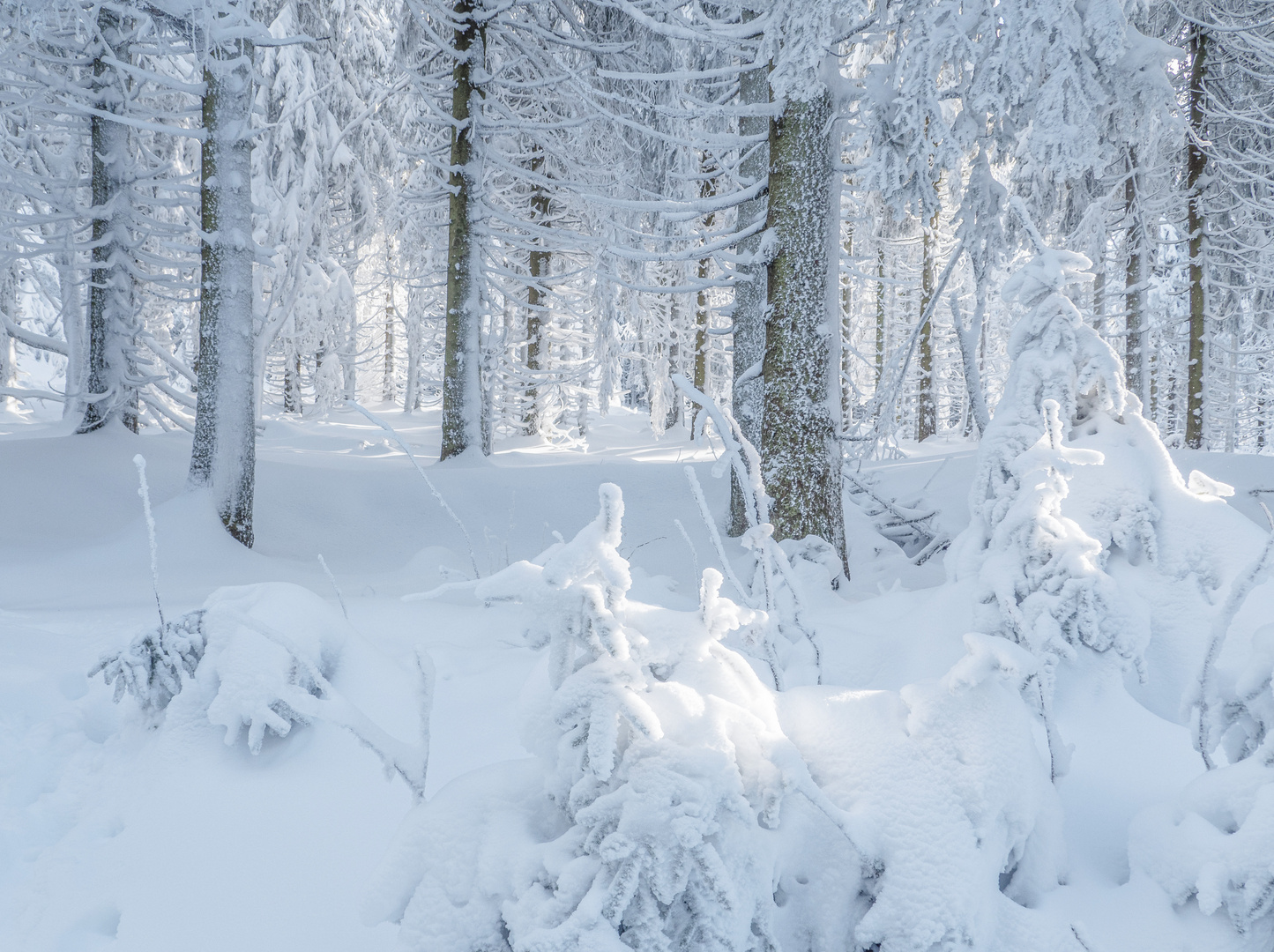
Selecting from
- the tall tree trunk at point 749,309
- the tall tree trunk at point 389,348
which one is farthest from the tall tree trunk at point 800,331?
the tall tree trunk at point 389,348

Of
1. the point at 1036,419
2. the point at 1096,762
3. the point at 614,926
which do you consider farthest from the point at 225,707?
the point at 1036,419

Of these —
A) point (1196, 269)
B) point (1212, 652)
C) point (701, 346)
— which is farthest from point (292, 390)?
point (1212, 652)

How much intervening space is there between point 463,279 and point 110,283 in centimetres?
419

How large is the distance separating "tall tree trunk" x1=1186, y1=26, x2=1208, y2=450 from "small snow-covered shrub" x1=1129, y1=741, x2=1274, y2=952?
1380 cm

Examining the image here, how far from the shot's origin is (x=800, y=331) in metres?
5.82

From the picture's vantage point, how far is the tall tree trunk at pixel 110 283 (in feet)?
29.5

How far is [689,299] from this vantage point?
19141 millimetres

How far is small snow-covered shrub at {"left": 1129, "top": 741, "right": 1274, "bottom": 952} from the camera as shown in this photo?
1.54 metres

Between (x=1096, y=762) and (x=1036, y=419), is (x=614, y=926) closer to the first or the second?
(x=1096, y=762)

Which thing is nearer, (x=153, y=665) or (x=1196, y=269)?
(x=153, y=665)

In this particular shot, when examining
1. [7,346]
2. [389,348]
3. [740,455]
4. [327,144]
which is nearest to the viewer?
[740,455]

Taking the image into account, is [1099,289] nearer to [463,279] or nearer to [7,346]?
[463,279]

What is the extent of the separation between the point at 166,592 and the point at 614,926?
5.44 metres

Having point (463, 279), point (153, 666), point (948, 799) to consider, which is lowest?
point (153, 666)
